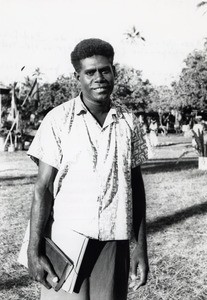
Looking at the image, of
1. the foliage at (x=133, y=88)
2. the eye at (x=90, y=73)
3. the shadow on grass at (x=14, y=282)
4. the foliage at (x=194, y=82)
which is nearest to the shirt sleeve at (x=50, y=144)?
the eye at (x=90, y=73)

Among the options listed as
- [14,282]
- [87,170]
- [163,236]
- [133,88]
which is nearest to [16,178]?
[163,236]

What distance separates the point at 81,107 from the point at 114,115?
152 mm

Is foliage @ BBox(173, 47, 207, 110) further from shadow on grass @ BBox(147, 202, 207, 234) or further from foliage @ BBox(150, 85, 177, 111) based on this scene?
shadow on grass @ BBox(147, 202, 207, 234)

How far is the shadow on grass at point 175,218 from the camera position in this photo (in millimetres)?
5676

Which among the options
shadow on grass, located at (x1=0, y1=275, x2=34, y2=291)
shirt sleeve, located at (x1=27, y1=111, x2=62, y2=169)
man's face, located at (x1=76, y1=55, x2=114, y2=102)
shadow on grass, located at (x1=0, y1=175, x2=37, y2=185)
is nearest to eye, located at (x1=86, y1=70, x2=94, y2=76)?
man's face, located at (x1=76, y1=55, x2=114, y2=102)

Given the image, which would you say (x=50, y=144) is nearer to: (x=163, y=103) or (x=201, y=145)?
(x=201, y=145)

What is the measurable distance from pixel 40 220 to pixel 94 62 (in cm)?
71

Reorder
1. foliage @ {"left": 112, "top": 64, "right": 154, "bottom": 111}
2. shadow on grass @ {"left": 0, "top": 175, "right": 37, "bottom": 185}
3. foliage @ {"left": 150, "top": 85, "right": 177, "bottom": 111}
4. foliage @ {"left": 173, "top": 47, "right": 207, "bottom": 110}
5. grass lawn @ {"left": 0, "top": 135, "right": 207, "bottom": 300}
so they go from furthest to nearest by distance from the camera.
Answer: foliage @ {"left": 150, "top": 85, "right": 177, "bottom": 111} → foliage @ {"left": 112, "top": 64, "right": 154, "bottom": 111} → foliage @ {"left": 173, "top": 47, "right": 207, "bottom": 110} → shadow on grass @ {"left": 0, "top": 175, "right": 37, "bottom": 185} → grass lawn @ {"left": 0, "top": 135, "right": 207, "bottom": 300}

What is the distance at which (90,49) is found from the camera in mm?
1993

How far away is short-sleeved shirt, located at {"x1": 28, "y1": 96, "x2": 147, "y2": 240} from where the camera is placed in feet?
6.22

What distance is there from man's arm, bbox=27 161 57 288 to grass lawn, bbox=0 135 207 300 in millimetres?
1656

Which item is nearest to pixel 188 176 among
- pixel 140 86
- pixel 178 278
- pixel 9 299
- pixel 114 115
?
pixel 178 278

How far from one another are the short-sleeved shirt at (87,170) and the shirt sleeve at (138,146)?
0.25 feet

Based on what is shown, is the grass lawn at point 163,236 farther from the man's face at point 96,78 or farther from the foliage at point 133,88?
the foliage at point 133,88
